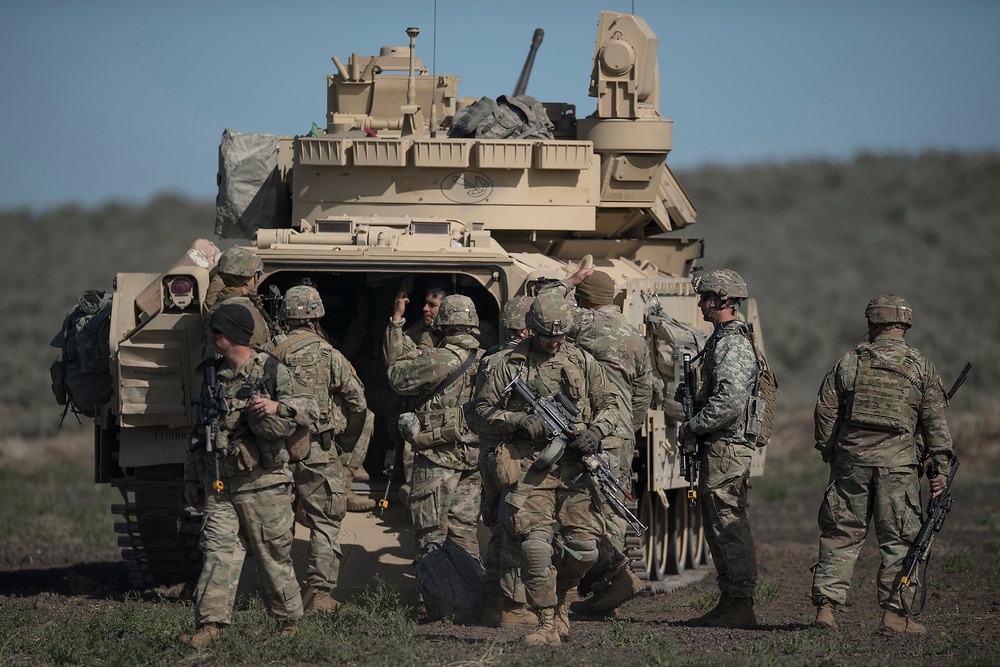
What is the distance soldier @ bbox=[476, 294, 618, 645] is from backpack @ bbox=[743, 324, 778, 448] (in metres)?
1.09

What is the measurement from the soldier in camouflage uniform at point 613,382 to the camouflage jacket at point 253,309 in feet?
5.53

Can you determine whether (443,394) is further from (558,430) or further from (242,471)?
(242,471)

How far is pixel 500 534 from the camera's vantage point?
9328 mm

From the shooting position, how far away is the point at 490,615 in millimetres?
Answer: 9297

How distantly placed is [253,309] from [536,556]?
213cm

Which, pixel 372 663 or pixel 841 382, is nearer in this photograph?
pixel 372 663

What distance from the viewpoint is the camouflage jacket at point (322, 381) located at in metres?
9.37

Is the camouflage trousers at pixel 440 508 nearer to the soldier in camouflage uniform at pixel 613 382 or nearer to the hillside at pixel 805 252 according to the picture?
the soldier in camouflage uniform at pixel 613 382

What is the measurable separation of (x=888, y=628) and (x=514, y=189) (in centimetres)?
443

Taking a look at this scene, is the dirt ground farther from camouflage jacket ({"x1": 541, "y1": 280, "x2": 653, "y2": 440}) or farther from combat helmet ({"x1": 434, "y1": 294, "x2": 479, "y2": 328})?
combat helmet ({"x1": 434, "y1": 294, "x2": 479, "y2": 328})

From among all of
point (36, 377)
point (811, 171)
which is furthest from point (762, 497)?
point (811, 171)

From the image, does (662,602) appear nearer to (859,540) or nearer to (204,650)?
(859,540)

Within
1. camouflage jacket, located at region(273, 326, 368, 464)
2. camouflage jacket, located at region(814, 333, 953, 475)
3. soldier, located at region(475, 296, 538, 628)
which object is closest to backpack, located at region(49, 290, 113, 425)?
camouflage jacket, located at region(273, 326, 368, 464)

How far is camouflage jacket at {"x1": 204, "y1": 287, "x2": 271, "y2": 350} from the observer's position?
8.43 m
